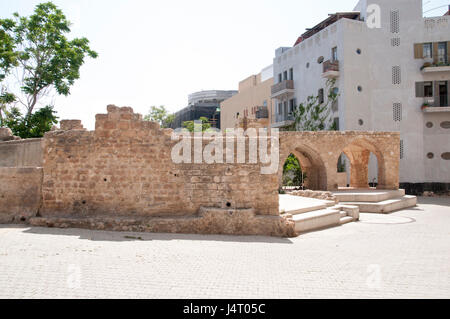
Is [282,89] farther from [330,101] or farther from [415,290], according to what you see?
[415,290]

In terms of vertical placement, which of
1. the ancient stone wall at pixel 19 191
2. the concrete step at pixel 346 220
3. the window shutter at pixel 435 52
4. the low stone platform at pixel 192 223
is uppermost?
the window shutter at pixel 435 52

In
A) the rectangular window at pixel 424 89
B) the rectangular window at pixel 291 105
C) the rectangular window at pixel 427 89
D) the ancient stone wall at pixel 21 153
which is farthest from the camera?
the rectangular window at pixel 291 105

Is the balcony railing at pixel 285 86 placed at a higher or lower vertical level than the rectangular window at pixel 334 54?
lower

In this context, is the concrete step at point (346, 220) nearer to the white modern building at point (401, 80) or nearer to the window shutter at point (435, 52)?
the white modern building at point (401, 80)

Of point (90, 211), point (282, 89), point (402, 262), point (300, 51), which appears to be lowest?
point (402, 262)

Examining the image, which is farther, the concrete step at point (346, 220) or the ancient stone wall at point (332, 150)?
the ancient stone wall at point (332, 150)

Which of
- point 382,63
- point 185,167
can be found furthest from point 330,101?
point 185,167

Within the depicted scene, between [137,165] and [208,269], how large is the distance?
3.68 m

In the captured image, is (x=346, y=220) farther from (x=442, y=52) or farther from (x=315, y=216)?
(x=442, y=52)

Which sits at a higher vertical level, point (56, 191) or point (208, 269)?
point (56, 191)

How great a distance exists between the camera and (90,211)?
300 inches
